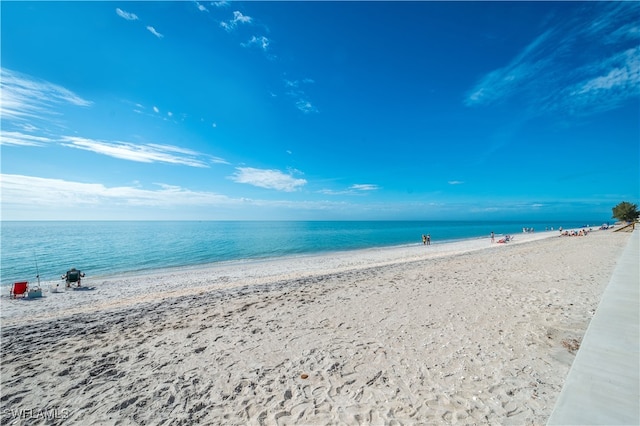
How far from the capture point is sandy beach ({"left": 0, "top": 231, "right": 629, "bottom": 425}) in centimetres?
378

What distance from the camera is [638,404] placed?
10.1 feet

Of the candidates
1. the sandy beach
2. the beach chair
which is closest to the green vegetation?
the sandy beach

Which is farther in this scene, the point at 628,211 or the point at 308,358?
the point at 628,211

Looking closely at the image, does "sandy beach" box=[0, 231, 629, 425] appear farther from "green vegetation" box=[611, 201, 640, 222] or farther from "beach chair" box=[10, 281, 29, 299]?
"green vegetation" box=[611, 201, 640, 222]

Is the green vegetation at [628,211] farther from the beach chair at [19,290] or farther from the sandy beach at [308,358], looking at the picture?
the beach chair at [19,290]

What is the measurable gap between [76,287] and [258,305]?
44.9ft

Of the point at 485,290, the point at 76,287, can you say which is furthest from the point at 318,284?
the point at 76,287

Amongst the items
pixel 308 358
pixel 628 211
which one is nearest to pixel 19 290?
pixel 308 358

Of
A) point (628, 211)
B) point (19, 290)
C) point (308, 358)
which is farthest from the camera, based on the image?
point (628, 211)

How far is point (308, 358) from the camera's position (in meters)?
5.16

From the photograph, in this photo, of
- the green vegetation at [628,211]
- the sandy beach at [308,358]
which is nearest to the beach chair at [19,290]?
the sandy beach at [308,358]

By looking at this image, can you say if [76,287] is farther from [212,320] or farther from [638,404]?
[638,404]

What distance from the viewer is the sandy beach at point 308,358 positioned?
3.78 metres

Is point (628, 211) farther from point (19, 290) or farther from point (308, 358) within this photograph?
point (19, 290)
